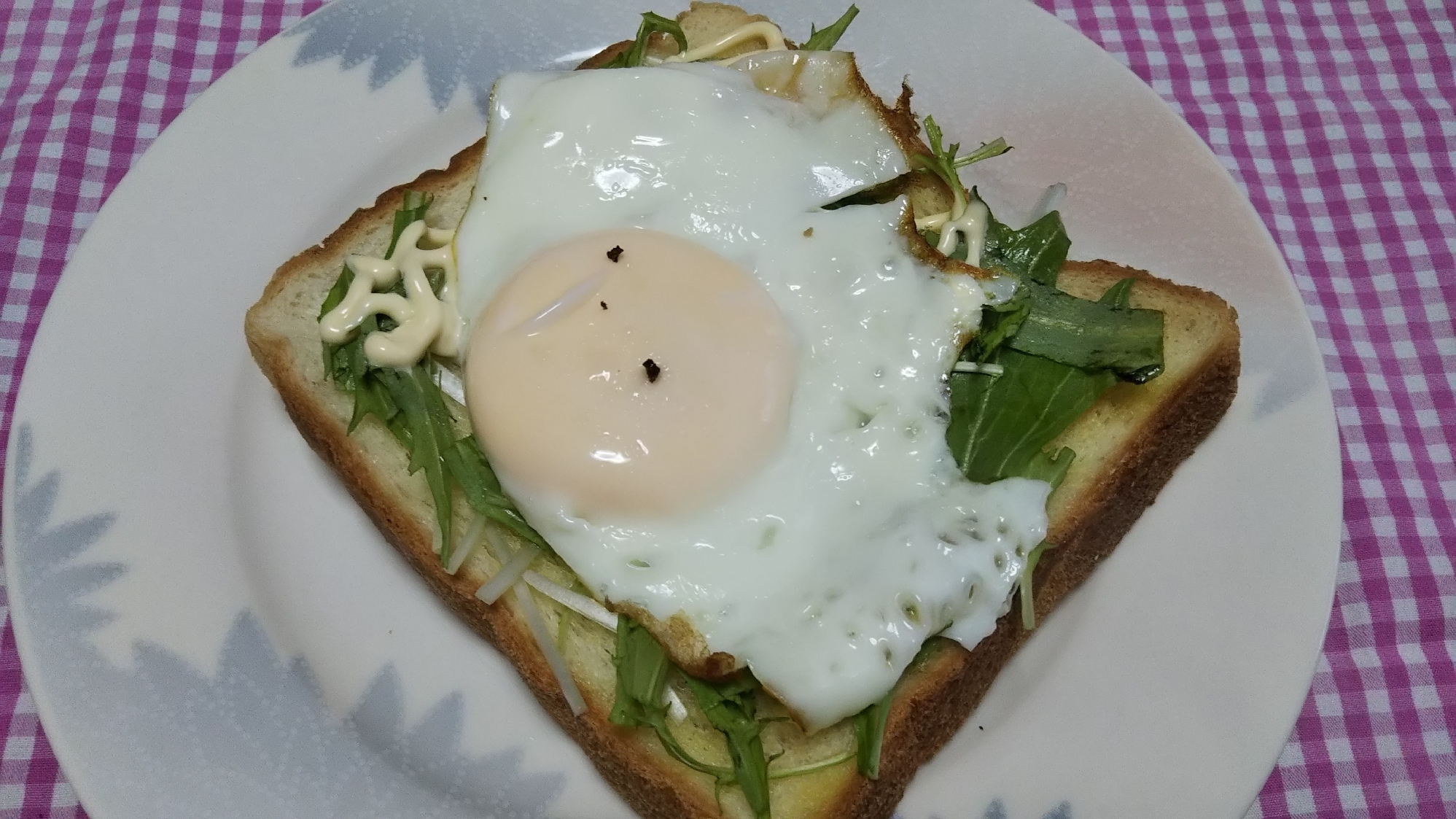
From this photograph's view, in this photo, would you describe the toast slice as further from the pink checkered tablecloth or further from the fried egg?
the pink checkered tablecloth

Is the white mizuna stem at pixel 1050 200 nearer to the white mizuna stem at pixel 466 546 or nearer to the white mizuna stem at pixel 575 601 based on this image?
the white mizuna stem at pixel 575 601

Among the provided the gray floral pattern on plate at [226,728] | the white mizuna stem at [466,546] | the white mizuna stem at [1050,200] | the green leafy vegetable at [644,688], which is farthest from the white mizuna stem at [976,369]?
the gray floral pattern on plate at [226,728]

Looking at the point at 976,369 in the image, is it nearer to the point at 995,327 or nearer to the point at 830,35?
the point at 995,327

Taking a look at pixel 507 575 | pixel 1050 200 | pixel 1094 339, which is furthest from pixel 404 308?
pixel 1050 200

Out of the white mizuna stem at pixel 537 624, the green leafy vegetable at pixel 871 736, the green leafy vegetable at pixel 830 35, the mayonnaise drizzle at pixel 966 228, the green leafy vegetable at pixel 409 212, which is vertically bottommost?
the green leafy vegetable at pixel 871 736

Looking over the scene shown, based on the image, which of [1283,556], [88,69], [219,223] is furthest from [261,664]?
[1283,556]

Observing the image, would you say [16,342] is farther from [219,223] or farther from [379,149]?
[379,149]
